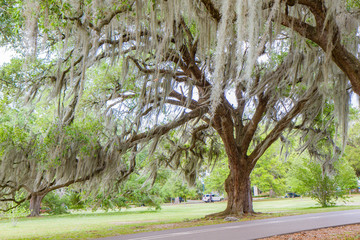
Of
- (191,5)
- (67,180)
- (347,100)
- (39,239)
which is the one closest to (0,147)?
(67,180)

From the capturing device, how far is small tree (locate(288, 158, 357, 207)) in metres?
17.5

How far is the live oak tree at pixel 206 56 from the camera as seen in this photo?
5539 millimetres

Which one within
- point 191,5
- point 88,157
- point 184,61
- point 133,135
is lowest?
point 88,157

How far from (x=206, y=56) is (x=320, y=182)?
1115cm

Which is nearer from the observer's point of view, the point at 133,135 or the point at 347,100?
the point at 347,100

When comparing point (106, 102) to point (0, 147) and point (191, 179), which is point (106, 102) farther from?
point (191, 179)

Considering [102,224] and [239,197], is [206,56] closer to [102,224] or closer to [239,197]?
[239,197]

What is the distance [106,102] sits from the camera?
10766 mm

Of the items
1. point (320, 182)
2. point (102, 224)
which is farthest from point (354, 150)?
point (102, 224)

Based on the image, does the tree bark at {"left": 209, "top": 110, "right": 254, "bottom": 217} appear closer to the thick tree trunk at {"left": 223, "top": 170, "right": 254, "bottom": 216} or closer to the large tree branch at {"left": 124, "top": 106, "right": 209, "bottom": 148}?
the thick tree trunk at {"left": 223, "top": 170, "right": 254, "bottom": 216}

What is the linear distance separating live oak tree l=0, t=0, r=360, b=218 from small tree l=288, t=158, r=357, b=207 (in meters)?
5.73

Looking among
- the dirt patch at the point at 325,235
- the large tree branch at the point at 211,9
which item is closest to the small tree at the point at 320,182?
the dirt patch at the point at 325,235

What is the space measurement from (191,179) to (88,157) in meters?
6.09

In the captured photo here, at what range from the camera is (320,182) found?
1745cm
